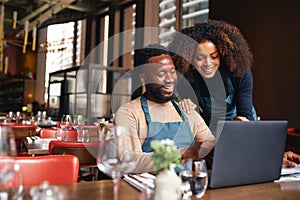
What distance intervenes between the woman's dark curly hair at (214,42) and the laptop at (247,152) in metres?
1.01

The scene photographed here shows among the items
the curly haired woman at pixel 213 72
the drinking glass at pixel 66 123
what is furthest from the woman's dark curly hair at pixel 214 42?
the drinking glass at pixel 66 123

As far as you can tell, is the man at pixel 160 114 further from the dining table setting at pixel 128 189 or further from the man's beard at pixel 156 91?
the dining table setting at pixel 128 189

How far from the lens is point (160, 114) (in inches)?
79.6

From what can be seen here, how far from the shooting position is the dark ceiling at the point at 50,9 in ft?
29.0

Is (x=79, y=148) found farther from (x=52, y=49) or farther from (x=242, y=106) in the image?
(x=52, y=49)

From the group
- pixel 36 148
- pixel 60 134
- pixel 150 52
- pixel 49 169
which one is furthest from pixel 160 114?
pixel 60 134

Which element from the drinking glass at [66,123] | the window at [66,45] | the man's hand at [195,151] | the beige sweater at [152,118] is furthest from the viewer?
the window at [66,45]

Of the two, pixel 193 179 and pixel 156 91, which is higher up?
pixel 156 91

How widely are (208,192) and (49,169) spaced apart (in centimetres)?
69

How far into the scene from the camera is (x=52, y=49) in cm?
827

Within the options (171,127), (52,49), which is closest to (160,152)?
(171,127)

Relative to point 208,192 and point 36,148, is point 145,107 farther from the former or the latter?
point 36,148

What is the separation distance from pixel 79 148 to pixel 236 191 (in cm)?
161

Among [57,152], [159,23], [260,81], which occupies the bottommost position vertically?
[57,152]
